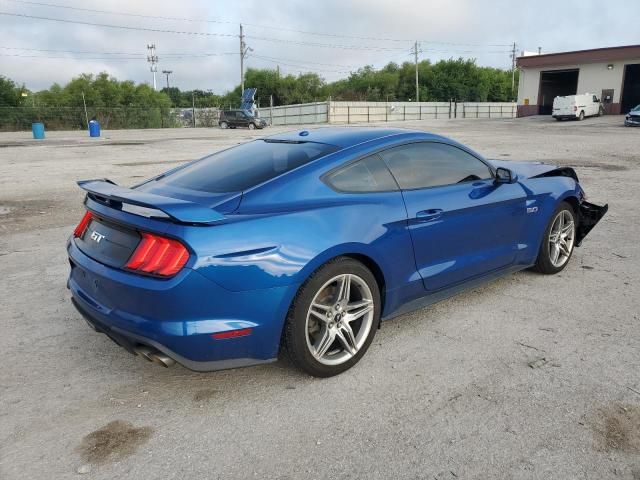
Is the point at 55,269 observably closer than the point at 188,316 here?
No

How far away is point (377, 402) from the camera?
3002 millimetres

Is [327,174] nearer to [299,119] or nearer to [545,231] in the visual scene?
[545,231]

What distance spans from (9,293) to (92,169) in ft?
34.6

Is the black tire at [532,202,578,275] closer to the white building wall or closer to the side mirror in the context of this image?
the side mirror

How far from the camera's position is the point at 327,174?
3.30m

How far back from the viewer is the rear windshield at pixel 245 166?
3320 mm

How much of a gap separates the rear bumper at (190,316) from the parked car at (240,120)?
149 feet

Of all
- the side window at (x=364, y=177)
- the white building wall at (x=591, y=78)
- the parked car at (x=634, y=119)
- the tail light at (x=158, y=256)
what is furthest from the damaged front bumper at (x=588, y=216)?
the white building wall at (x=591, y=78)

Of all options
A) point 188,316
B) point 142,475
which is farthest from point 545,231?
point 142,475

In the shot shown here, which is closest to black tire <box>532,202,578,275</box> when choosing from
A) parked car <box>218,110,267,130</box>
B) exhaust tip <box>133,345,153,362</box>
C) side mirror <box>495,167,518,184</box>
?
side mirror <box>495,167,518,184</box>

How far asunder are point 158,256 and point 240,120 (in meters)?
46.5

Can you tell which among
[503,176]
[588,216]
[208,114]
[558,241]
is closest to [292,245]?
[503,176]

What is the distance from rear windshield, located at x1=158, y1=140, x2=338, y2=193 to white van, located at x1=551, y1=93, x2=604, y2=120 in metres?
41.5

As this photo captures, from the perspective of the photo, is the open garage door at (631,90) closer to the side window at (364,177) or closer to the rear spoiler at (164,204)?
the side window at (364,177)
